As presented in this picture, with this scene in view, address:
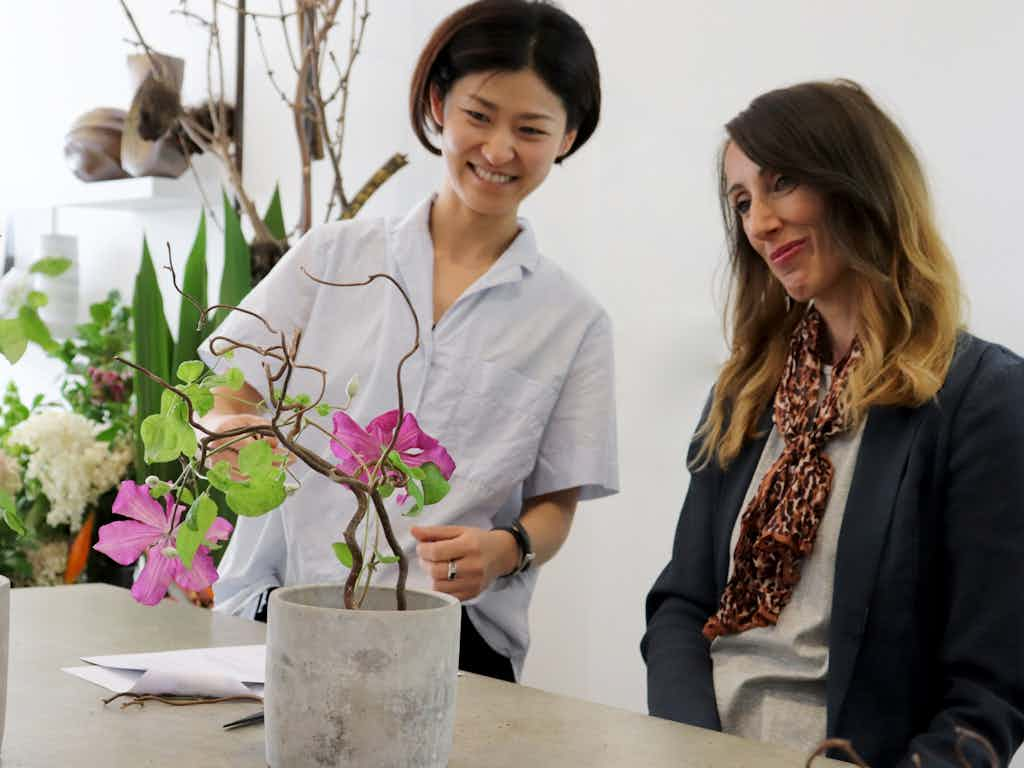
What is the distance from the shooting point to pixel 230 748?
94 centimetres

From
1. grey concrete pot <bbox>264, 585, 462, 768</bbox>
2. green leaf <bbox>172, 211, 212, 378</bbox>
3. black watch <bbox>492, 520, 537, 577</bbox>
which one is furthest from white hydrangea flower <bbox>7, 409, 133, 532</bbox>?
grey concrete pot <bbox>264, 585, 462, 768</bbox>

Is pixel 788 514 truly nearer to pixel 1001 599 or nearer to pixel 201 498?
pixel 1001 599

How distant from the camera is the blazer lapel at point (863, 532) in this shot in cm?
140

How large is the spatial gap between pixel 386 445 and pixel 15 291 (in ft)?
0.90

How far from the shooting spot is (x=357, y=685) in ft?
2.69

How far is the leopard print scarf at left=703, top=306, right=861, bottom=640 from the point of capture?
1.50m

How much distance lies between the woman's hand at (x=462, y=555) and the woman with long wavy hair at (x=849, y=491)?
0.80ft

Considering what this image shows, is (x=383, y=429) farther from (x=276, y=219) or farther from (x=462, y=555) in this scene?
(x=276, y=219)

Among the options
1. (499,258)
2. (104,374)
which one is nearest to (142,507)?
(499,258)

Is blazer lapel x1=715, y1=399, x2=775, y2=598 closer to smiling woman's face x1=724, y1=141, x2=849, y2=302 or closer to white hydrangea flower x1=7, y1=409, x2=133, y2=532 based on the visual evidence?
smiling woman's face x1=724, y1=141, x2=849, y2=302

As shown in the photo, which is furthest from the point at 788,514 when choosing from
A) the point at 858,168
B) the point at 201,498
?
the point at 201,498

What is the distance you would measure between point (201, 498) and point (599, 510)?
2141 mm

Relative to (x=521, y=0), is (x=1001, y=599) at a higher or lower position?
lower

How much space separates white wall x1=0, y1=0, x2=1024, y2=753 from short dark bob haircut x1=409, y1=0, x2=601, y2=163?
0.85 meters
